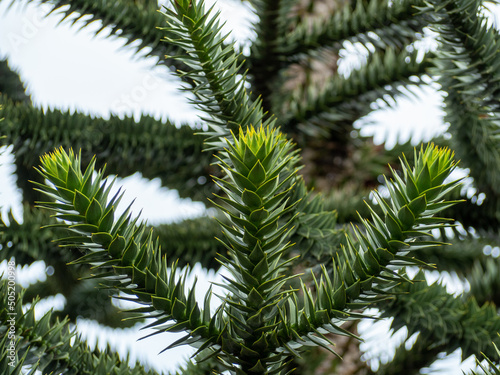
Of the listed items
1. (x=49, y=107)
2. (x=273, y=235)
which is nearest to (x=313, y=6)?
(x=49, y=107)

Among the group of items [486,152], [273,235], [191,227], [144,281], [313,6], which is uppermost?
[313,6]

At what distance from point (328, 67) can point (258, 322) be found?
4.42 ft

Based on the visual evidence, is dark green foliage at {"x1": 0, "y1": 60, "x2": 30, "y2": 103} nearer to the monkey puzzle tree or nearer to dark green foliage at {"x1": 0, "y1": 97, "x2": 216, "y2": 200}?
the monkey puzzle tree

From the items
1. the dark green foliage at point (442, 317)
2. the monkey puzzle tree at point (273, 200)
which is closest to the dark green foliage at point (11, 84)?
the monkey puzzle tree at point (273, 200)

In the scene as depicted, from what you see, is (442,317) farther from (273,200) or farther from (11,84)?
(11,84)

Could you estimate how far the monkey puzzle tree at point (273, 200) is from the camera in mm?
596

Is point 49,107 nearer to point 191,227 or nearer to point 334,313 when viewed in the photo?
point 191,227

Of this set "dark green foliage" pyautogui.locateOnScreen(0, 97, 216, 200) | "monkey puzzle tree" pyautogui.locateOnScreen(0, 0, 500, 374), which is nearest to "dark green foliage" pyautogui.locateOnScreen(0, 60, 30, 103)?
"monkey puzzle tree" pyautogui.locateOnScreen(0, 0, 500, 374)

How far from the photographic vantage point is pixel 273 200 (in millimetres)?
590

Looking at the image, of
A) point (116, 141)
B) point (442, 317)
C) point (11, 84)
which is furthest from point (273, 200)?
point (11, 84)

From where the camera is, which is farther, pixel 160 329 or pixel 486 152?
pixel 486 152

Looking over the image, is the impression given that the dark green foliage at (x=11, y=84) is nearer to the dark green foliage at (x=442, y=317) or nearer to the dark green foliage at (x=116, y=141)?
the dark green foliage at (x=116, y=141)

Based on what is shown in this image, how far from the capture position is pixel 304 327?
62cm

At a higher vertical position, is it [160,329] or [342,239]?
[342,239]
